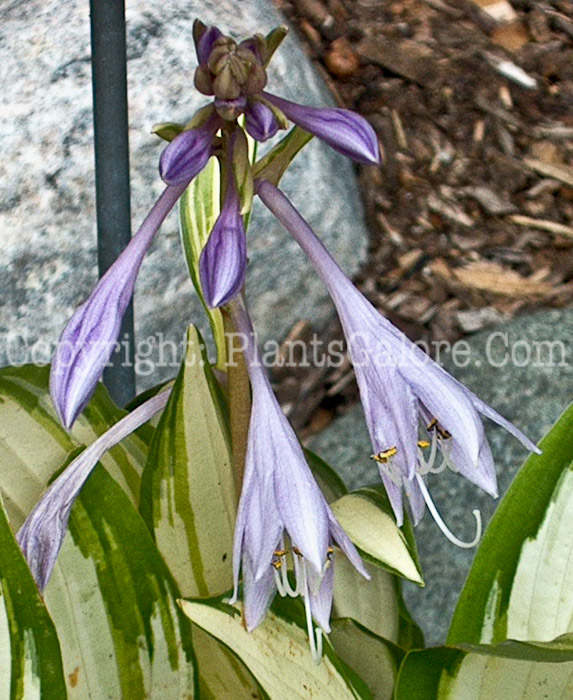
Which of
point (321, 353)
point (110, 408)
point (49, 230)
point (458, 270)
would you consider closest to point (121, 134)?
point (110, 408)

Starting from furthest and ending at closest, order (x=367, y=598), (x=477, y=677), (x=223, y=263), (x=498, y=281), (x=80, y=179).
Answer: (x=498, y=281)
(x=80, y=179)
(x=367, y=598)
(x=477, y=677)
(x=223, y=263)

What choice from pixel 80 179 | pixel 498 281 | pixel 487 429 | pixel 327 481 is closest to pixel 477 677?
pixel 327 481

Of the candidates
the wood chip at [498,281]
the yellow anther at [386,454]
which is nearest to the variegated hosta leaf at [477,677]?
the yellow anther at [386,454]

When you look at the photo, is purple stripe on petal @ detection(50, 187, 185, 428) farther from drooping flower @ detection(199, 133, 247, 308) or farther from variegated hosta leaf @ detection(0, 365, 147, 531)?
variegated hosta leaf @ detection(0, 365, 147, 531)

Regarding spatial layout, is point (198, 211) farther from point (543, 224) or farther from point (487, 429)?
point (543, 224)

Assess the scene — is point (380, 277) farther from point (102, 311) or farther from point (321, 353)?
point (102, 311)

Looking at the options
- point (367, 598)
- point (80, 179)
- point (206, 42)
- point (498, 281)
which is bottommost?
point (498, 281)
